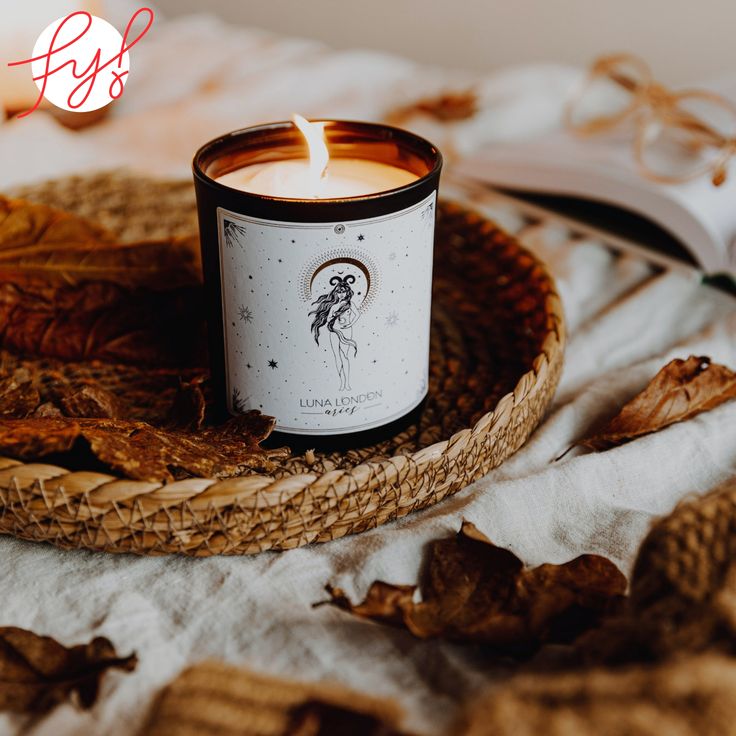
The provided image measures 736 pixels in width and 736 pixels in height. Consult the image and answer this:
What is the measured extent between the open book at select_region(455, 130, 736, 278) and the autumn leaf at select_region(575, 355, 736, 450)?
0.61 feet

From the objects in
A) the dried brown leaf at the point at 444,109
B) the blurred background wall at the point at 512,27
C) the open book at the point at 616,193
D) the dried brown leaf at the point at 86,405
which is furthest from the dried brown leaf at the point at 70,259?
the blurred background wall at the point at 512,27

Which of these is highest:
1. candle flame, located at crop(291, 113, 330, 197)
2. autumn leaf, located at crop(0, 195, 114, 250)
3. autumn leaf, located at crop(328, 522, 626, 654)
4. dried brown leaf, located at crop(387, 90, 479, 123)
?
candle flame, located at crop(291, 113, 330, 197)

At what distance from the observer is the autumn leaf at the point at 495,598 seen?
35 centimetres

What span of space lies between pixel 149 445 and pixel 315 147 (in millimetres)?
182

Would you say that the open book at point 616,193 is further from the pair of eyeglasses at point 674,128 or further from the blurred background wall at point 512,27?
the blurred background wall at point 512,27

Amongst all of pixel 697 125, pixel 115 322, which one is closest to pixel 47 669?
pixel 115 322

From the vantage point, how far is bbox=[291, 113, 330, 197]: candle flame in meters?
0.46

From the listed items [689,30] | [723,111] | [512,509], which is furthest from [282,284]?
[689,30]

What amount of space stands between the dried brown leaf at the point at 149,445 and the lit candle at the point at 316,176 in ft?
0.38

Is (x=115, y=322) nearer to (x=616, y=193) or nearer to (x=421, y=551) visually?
(x=421, y=551)

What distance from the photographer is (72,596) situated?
0.39 metres

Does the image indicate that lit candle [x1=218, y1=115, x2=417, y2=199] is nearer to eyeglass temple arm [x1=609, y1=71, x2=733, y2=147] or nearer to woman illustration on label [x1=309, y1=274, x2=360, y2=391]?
woman illustration on label [x1=309, y1=274, x2=360, y2=391]

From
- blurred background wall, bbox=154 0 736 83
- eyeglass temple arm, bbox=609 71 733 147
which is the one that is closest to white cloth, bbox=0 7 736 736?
eyeglass temple arm, bbox=609 71 733 147

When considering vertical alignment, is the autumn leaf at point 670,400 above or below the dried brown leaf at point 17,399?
below
